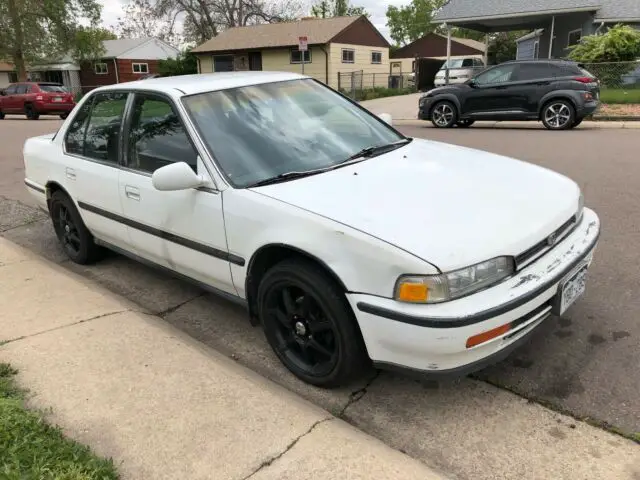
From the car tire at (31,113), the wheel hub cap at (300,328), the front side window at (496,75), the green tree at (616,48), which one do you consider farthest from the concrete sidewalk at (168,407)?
the car tire at (31,113)

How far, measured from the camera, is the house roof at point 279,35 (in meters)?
32.1

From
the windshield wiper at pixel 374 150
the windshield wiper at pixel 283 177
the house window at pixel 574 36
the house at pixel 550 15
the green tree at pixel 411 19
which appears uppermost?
the green tree at pixel 411 19

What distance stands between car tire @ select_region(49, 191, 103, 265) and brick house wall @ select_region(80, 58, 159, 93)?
44885 mm

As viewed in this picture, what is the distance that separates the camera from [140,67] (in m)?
47.6

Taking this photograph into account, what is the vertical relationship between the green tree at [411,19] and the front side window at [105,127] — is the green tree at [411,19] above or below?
above

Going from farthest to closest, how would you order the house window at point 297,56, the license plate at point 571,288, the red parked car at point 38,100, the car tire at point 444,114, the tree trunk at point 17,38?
the tree trunk at point 17,38 → the house window at point 297,56 → the red parked car at point 38,100 → the car tire at point 444,114 → the license plate at point 571,288

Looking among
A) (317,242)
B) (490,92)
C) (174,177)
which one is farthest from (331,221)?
(490,92)

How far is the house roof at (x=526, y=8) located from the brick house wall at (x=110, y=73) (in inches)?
1246

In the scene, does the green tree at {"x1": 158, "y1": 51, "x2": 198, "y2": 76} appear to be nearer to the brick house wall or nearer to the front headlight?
the brick house wall

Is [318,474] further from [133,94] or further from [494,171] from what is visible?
[133,94]

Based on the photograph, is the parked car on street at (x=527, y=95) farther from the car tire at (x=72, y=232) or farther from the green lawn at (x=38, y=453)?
the green lawn at (x=38, y=453)

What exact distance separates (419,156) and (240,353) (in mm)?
1732

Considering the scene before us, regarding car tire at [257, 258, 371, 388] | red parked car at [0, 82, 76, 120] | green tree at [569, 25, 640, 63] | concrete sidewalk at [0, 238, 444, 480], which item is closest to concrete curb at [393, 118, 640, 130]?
green tree at [569, 25, 640, 63]

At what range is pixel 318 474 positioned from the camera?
2283 millimetres
